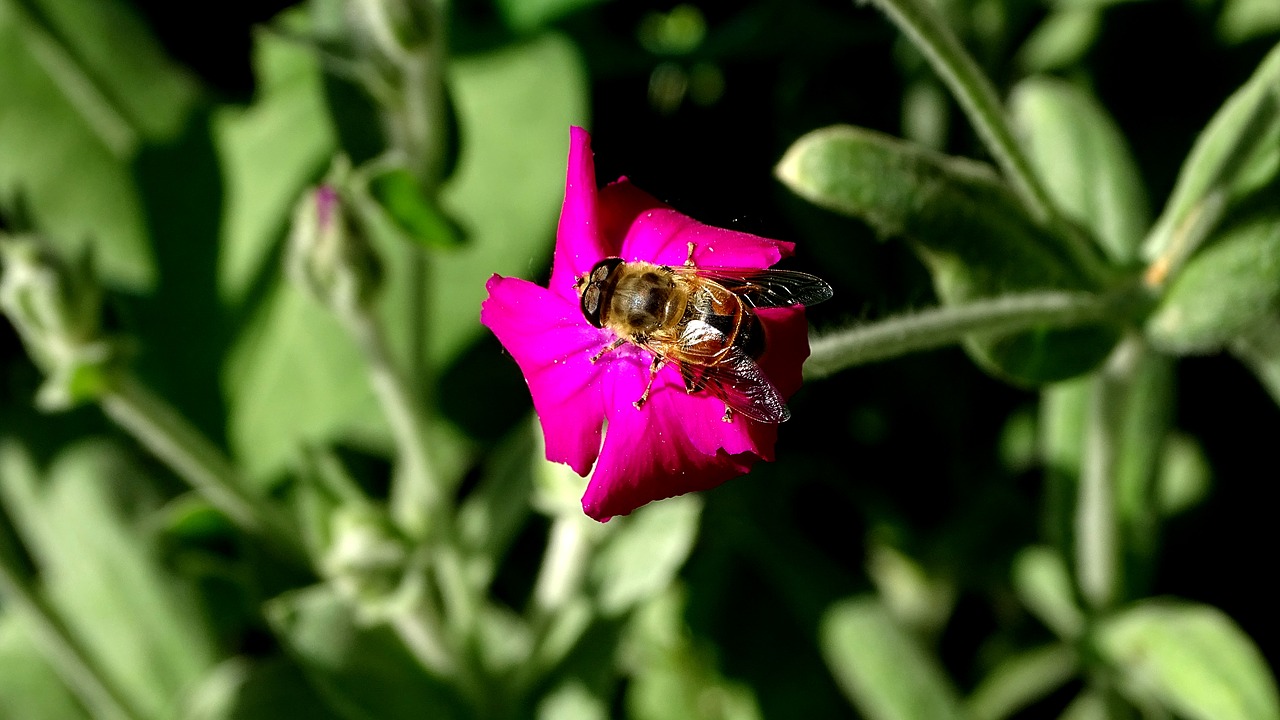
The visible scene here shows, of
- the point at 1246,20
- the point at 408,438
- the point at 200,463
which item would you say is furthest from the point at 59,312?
the point at 1246,20

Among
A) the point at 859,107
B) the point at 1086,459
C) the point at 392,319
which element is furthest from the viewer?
the point at 859,107

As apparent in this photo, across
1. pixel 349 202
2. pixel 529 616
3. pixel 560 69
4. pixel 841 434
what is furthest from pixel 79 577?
pixel 841 434

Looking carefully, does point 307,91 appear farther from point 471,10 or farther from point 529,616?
point 529,616

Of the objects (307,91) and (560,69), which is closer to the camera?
(560,69)

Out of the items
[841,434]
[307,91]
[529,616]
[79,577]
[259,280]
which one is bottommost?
[841,434]

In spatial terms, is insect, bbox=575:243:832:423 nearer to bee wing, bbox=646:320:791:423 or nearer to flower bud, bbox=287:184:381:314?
bee wing, bbox=646:320:791:423

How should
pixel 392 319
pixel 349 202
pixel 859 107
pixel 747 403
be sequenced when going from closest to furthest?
pixel 747 403, pixel 349 202, pixel 392 319, pixel 859 107

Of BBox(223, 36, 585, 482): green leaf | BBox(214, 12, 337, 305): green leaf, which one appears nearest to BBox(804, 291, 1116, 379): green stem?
BBox(223, 36, 585, 482): green leaf
